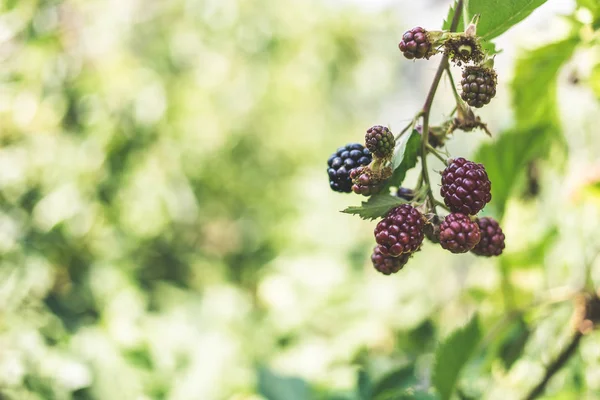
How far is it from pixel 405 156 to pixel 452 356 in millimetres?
329

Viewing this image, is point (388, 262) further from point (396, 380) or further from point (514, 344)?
point (514, 344)

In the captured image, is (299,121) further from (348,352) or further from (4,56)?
(348,352)

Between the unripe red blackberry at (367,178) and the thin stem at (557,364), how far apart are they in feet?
1.85

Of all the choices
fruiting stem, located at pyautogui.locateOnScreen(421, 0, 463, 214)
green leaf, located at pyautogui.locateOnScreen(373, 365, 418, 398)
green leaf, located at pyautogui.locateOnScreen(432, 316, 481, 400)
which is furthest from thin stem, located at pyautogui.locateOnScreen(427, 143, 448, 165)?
green leaf, located at pyautogui.locateOnScreen(373, 365, 418, 398)

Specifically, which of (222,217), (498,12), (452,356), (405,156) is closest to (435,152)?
(405,156)

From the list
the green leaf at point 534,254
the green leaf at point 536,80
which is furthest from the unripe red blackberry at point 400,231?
the green leaf at point 534,254

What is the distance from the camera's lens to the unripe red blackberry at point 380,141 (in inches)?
22.0

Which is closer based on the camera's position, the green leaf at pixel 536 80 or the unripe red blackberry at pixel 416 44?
the unripe red blackberry at pixel 416 44

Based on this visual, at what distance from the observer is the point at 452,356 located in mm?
746

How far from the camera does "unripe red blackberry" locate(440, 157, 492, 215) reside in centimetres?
56

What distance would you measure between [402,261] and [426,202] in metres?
0.07

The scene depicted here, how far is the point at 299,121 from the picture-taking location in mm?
2623

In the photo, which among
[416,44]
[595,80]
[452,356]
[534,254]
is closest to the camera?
[416,44]

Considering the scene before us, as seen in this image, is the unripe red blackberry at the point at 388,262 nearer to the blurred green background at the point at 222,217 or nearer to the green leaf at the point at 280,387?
the blurred green background at the point at 222,217
